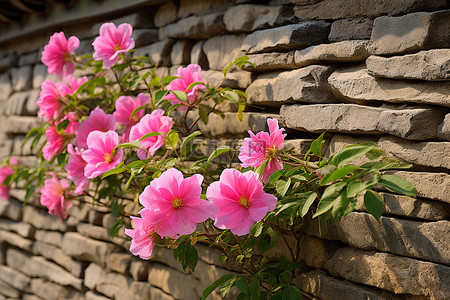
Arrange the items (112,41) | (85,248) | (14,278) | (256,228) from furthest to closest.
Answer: (14,278) → (85,248) → (112,41) → (256,228)

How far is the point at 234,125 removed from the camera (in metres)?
1.87

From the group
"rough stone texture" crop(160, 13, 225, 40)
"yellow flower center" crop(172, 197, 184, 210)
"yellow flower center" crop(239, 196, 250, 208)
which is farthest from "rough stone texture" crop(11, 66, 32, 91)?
"yellow flower center" crop(239, 196, 250, 208)

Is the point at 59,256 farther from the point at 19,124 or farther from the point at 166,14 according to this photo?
the point at 166,14

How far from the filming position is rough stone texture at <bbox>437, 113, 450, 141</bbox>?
49.3 inches

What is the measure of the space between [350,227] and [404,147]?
262 mm

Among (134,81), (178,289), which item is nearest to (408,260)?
(178,289)

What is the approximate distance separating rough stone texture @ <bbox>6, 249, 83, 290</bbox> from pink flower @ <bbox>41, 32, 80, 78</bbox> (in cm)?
97

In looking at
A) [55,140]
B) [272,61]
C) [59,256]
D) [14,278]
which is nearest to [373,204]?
[272,61]

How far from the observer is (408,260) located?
1.33 m

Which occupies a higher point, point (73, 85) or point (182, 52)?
point (182, 52)

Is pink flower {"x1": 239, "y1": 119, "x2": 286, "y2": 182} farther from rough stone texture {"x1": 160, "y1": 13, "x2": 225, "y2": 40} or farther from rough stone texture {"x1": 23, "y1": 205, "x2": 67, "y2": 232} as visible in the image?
rough stone texture {"x1": 23, "y1": 205, "x2": 67, "y2": 232}

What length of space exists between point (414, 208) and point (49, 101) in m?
1.38

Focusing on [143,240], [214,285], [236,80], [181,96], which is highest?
[236,80]

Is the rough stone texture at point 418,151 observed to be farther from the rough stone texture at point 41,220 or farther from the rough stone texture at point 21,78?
the rough stone texture at point 21,78
